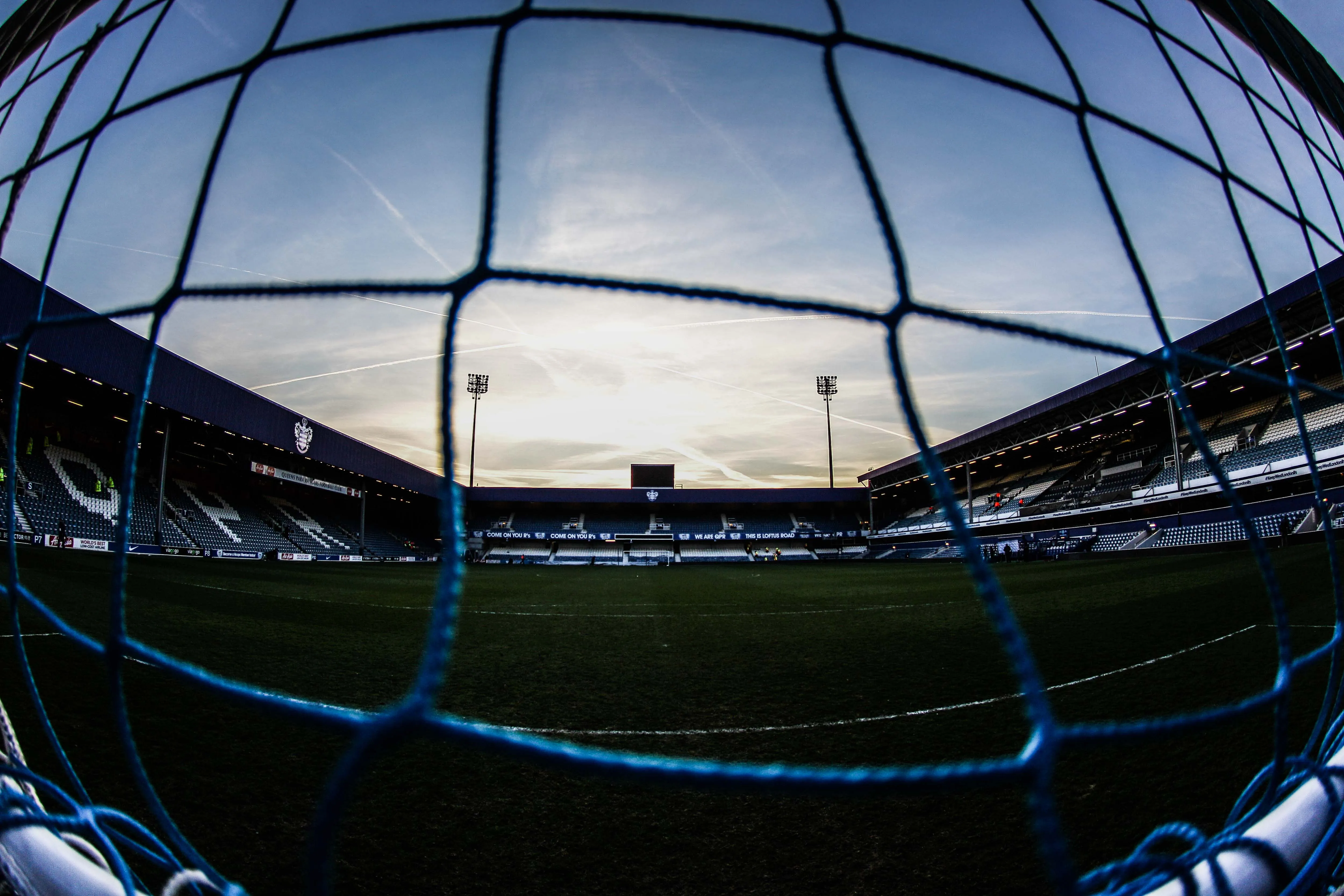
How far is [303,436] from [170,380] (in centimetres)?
479

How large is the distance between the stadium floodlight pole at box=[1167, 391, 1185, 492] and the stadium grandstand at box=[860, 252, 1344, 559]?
7cm

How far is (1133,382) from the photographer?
13.6m

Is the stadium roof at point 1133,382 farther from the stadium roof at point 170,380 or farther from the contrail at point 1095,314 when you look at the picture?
the stadium roof at point 170,380

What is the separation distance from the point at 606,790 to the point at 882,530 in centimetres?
2780

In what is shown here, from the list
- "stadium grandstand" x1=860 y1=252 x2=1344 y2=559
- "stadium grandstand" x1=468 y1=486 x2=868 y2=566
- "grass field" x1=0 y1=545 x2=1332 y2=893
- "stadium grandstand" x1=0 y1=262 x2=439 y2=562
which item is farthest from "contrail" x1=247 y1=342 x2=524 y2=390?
"stadium grandstand" x1=468 y1=486 x2=868 y2=566

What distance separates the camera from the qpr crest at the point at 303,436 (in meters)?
16.2

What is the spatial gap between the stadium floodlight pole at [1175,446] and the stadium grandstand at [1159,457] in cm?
7

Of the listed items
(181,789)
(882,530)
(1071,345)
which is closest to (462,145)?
(1071,345)

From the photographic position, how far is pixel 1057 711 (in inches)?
72.8

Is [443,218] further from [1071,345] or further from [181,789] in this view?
[181,789]

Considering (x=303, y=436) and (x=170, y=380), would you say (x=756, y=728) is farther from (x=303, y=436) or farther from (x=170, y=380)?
(x=303, y=436)

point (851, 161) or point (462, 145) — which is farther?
point (462, 145)

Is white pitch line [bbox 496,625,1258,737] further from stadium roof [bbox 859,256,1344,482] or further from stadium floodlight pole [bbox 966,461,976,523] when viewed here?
stadium floodlight pole [bbox 966,461,976,523]

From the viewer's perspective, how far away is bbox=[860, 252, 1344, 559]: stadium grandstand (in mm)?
10977
